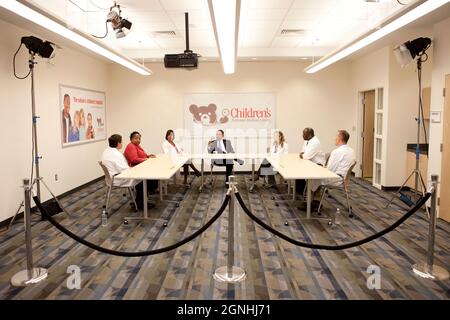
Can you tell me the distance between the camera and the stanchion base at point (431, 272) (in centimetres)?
323

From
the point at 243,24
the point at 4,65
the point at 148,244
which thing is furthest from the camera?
the point at 243,24

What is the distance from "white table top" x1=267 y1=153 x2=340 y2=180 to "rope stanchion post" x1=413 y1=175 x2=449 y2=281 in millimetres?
1590

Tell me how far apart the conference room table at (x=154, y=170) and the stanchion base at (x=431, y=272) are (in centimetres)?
296

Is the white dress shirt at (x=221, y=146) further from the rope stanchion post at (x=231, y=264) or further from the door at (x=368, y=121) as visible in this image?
the rope stanchion post at (x=231, y=264)

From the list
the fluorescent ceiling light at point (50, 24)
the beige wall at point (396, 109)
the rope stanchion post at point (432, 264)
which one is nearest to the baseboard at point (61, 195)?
the fluorescent ceiling light at point (50, 24)

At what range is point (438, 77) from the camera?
500 cm

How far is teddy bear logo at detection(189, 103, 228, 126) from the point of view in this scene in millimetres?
9172

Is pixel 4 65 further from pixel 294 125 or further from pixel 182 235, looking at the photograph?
pixel 294 125

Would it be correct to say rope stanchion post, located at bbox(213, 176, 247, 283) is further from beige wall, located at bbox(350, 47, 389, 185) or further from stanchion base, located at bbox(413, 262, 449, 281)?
beige wall, located at bbox(350, 47, 389, 185)

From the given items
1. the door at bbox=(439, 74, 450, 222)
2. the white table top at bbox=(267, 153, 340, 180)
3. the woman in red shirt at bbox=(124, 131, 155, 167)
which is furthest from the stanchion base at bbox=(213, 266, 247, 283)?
the woman in red shirt at bbox=(124, 131, 155, 167)

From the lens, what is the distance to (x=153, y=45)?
24.7 ft

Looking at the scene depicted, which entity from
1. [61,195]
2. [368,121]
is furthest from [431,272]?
[61,195]
